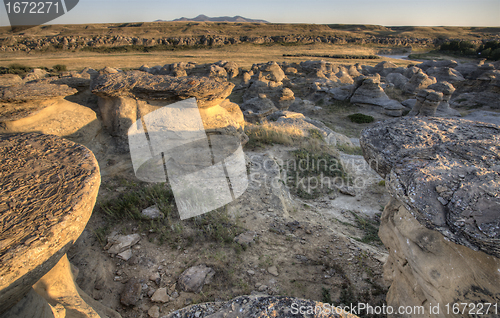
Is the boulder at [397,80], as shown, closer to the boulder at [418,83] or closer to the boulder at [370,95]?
the boulder at [418,83]

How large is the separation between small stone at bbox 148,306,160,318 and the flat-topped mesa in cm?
385

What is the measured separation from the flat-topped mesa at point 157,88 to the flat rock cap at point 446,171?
3.46m

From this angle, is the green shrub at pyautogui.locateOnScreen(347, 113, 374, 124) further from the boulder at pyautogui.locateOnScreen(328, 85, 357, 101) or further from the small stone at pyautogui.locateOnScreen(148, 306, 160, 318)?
the small stone at pyautogui.locateOnScreen(148, 306, 160, 318)

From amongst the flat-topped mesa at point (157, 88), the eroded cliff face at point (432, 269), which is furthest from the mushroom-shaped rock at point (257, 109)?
the eroded cliff face at point (432, 269)

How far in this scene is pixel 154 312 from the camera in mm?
2770

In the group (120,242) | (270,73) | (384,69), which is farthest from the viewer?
(384,69)

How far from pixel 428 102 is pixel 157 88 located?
1550 cm

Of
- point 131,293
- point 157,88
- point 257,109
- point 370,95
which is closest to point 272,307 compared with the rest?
point 131,293

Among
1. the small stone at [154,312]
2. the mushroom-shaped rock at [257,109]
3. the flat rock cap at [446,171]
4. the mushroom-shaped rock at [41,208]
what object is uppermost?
the flat rock cap at [446,171]

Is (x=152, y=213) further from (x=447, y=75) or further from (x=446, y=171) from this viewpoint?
(x=447, y=75)

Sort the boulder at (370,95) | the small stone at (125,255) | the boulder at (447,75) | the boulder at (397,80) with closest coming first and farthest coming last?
the small stone at (125,255)
the boulder at (370,95)
the boulder at (447,75)
the boulder at (397,80)

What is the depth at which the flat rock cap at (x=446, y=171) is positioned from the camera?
162cm

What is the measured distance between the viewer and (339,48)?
60.5m

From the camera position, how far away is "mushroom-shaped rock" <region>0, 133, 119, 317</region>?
159cm
